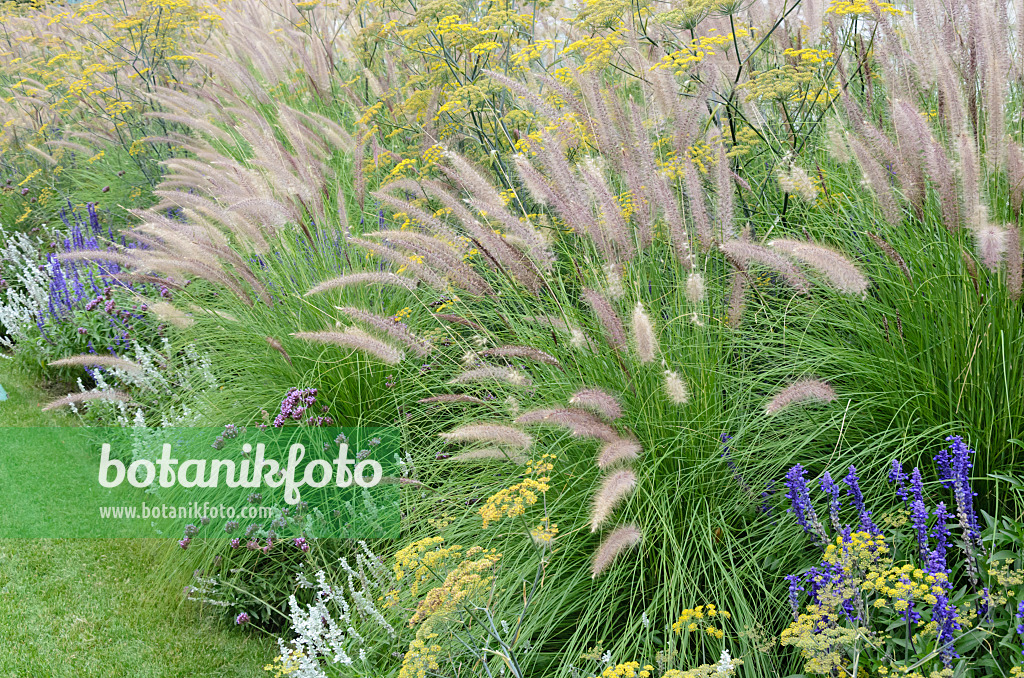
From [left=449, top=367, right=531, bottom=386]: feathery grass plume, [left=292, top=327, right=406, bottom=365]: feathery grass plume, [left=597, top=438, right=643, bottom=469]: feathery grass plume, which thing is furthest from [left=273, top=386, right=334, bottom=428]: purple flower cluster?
[left=597, top=438, right=643, bottom=469]: feathery grass plume

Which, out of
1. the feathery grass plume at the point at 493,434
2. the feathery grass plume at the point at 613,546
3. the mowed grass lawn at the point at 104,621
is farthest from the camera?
the mowed grass lawn at the point at 104,621

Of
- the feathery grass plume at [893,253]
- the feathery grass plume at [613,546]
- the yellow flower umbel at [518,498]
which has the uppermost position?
the feathery grass plume at [893,253]

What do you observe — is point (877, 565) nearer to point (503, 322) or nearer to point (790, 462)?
point (790, 462)

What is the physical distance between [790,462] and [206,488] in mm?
2406

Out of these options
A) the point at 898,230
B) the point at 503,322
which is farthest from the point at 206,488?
the point at 898,230

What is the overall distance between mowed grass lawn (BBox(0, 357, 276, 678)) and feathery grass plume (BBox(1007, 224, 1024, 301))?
2.89 m

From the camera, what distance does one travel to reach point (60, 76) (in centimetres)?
889

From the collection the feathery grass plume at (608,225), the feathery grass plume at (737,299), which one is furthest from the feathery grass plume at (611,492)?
the feathery grass plume at (608,225)

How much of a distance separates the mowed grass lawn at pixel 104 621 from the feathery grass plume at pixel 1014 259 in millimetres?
2892

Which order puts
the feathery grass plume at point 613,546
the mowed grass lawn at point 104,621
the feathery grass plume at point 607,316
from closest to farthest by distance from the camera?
1. the feathery grass plume at point 613,546
2. the feathery grass plume at point 607,316
3. the mowed grass lawn at point 104,621

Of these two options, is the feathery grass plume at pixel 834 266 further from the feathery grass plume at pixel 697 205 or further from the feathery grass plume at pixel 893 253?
the feathery grass plume at pixel 697 205

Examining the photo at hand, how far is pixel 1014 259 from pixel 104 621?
3660 mm

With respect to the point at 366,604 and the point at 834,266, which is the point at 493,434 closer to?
the point at 366,604

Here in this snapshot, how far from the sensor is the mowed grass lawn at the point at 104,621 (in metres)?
3.34
